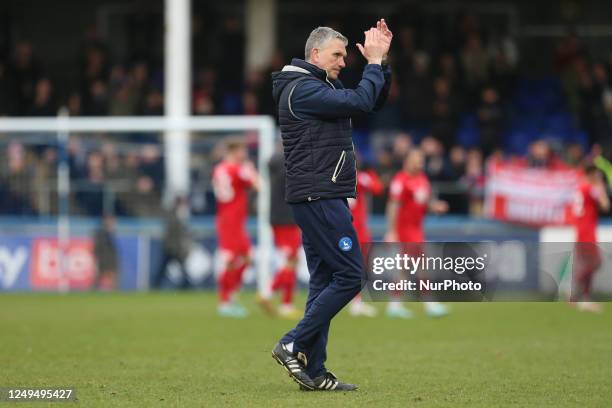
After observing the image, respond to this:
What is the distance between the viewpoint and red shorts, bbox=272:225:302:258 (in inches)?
691

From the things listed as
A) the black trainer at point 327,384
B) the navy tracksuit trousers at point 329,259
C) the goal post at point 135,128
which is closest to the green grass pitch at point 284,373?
the black trainer at point 327,384

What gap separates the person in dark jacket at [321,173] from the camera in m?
8.66

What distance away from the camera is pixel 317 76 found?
346 inches

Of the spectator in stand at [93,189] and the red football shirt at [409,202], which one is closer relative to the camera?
the red football shirt at [409,202]

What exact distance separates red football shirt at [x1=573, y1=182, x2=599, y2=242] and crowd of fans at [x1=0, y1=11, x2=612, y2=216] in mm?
5045

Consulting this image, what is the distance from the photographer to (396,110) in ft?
90.7

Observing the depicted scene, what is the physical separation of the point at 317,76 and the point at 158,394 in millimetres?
2518

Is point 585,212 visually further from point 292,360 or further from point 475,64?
point 292,360

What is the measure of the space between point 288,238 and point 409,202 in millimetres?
1852

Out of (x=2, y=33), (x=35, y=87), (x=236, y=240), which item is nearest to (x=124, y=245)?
(x=236, y=240)

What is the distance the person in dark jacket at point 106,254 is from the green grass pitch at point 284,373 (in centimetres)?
342

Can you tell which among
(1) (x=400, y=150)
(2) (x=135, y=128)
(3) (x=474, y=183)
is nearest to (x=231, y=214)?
(2) (x=135, y=128)

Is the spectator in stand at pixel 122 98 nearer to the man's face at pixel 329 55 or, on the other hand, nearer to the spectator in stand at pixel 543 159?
the spectator in stand at pixel 543 159

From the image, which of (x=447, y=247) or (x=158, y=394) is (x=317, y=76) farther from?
(x=158, y=394)
